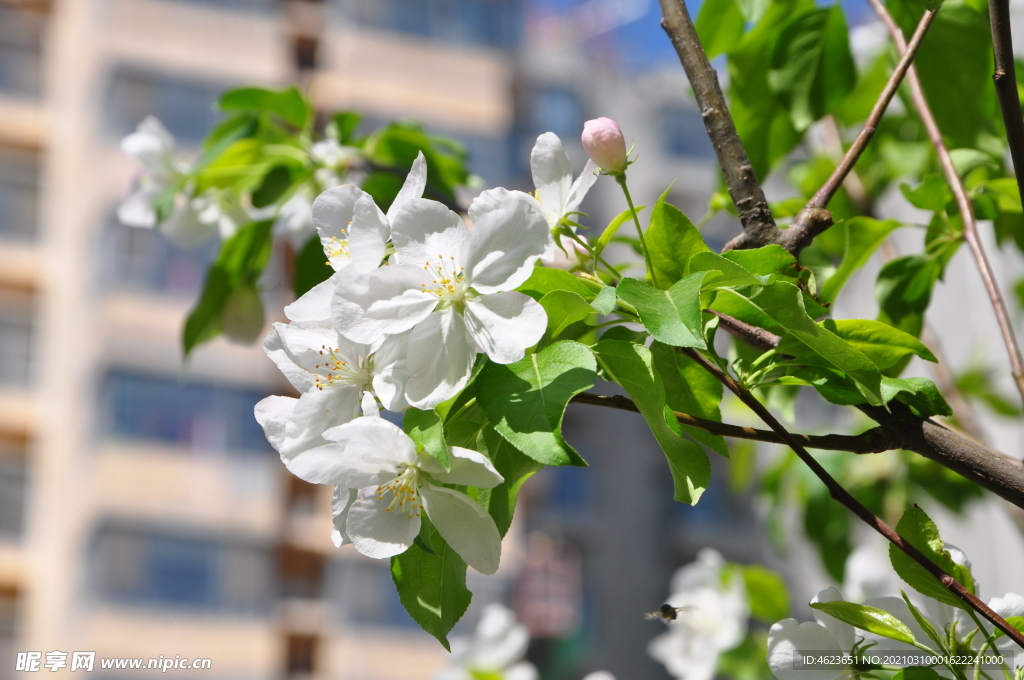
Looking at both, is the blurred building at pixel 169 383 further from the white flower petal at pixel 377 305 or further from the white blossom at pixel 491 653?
the white flower petal at pixel 377 305

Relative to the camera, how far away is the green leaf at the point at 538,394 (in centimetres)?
45

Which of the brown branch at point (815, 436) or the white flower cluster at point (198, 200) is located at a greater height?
the white flower cluster at point (198, 200)

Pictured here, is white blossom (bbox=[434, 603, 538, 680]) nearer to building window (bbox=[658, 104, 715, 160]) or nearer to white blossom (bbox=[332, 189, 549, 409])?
white blossom (bbox=[332, 189, 549, 409])

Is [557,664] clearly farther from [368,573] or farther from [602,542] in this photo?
[368,573]

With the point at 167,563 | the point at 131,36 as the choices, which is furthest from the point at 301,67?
the point at 167,563

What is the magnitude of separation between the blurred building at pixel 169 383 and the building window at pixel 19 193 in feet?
0.06

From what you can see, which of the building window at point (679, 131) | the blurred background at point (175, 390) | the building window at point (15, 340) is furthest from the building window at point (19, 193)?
the building window at point (679, 131)

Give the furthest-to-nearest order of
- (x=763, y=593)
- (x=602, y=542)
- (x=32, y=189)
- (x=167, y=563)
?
1. (x=602, y=542)
2. (x=32, y=189)
3. (x=167, y=563)
4. (x=763, y=593)

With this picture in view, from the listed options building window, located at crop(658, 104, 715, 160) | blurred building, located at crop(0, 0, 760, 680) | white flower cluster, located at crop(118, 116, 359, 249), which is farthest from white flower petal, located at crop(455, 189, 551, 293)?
building window, located at crop(658, 104, 715, 160)

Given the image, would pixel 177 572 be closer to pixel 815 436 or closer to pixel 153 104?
pixel 153 104

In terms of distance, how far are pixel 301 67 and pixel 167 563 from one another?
16.9 ft

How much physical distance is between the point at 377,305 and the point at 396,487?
0.09 metres

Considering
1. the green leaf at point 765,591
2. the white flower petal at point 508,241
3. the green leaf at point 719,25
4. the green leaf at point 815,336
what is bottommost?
the green leaf at point 765,591

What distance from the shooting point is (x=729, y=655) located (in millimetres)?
1369
